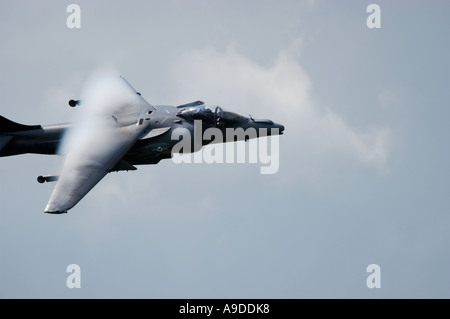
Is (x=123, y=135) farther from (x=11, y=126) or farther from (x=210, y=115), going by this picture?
(x=11, y=126)

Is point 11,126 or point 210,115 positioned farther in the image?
point 11,126

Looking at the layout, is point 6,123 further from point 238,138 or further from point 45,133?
point 238,138

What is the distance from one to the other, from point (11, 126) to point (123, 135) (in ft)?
24.8

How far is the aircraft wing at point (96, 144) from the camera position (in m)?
48.0

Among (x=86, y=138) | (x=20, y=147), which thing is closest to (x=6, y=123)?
(x=20, y=147)

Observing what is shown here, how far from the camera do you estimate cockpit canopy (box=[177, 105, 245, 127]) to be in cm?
5362

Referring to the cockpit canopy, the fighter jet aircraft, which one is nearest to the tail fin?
the fighter jet aircraft

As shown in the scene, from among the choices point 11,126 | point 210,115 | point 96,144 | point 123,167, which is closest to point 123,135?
point 96,144

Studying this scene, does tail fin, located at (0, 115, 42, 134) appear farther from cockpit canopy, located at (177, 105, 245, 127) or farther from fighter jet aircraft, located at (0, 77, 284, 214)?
cockpit canopy, located at (177, 105, 245, 127)

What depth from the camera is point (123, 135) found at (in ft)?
173

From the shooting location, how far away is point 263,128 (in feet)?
178

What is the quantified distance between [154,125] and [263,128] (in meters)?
6.94

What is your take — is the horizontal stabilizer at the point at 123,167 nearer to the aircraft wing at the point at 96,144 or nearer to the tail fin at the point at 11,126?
the aircraft wing at the point at 96,144

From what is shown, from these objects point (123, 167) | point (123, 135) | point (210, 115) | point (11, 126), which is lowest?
point (123, 167)
